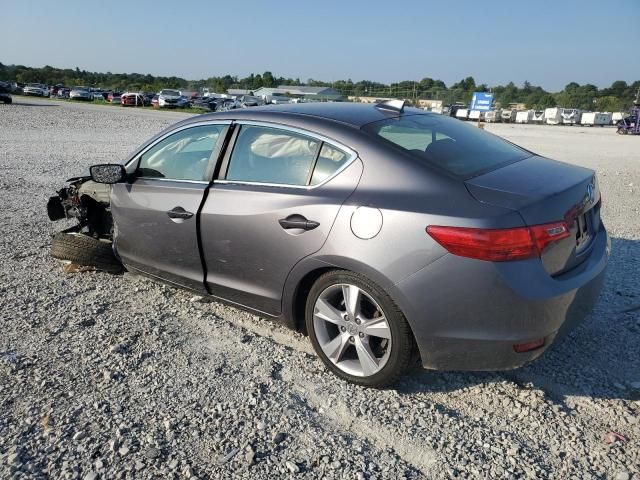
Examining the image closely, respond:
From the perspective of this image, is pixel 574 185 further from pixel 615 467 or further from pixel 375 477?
pixel 375 477

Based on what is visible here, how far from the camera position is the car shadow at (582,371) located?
307 cm

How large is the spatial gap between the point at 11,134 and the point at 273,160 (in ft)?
57.4

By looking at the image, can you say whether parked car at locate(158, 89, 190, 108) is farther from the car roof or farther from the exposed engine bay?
the car roof

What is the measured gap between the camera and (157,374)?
127 inches

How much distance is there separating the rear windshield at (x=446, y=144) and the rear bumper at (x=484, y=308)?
0.62 metres

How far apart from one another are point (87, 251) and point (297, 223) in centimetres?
263

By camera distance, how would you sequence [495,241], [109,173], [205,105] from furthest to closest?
[205,105] < [109,173] < [495,241]

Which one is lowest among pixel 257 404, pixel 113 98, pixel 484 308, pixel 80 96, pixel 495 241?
pixel 113 98

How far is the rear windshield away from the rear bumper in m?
0.62

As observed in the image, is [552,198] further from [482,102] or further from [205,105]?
[205,105]

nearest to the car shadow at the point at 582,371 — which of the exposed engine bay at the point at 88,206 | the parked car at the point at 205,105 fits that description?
the exposed engine bay at the point at 88,206

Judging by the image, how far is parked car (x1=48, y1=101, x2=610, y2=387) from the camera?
2.57 metres

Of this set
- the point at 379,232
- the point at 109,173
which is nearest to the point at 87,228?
the point at 109,173

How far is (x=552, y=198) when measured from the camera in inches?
106
